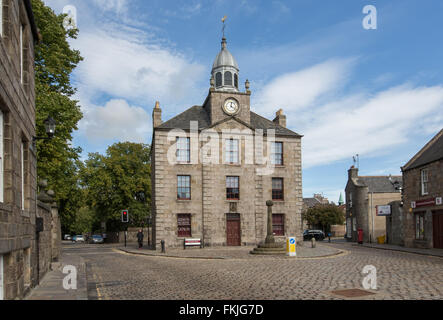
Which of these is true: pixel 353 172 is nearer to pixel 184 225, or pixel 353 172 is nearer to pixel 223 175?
pixel 223 175

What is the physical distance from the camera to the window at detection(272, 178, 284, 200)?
109ft

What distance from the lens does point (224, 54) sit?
121 ft

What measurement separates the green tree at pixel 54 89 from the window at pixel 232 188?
12633 millimetres

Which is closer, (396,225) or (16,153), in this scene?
(16,153)

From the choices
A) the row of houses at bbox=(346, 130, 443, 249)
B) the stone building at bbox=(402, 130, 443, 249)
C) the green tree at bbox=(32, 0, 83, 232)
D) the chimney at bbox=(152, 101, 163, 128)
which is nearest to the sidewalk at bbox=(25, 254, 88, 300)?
the green tree at bbox=(32, 0, 83, 232)

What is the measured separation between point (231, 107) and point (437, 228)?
17414 mm

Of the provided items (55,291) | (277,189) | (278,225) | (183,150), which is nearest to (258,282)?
(55,291)

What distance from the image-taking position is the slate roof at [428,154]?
2727 centimetres

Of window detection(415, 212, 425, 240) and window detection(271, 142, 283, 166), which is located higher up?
window detection(271, 142, 283, 166)

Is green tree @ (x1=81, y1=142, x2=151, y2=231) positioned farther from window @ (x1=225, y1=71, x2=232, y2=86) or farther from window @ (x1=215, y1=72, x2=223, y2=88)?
window @ (x1=225, y1=71, x2=232, y2=86)

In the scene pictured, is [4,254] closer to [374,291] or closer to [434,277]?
[374,291]

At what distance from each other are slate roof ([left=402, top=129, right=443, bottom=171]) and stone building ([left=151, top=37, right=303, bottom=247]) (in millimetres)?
8493

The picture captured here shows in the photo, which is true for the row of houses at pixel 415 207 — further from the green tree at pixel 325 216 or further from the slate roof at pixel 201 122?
the green tree at pixel 325 216

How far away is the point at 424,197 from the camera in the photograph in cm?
2820
